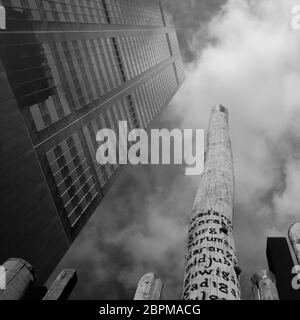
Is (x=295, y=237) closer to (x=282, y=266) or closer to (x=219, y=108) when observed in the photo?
(x=282, y=266)

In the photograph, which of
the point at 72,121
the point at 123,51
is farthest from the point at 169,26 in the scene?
the point at 72,121

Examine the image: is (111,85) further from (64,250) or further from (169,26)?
(169,26)

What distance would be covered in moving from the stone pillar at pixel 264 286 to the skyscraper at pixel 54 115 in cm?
3027

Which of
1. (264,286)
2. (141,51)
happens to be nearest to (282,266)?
(264,286)

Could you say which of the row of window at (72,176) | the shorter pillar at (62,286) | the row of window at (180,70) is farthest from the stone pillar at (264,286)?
the row of window at (180,70)

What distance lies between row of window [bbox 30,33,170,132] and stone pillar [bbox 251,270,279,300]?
37.4 m

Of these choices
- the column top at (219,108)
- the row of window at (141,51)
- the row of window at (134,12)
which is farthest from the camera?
→ the row of window at (141,51)

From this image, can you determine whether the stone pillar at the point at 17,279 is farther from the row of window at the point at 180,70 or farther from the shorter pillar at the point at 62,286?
the row of window at the point at 180,70

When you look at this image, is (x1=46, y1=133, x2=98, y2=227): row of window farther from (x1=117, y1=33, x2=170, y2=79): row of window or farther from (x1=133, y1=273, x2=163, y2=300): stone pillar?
(x1=133, y1=273, x2=163, y2=300): stone pillar

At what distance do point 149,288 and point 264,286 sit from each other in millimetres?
2633

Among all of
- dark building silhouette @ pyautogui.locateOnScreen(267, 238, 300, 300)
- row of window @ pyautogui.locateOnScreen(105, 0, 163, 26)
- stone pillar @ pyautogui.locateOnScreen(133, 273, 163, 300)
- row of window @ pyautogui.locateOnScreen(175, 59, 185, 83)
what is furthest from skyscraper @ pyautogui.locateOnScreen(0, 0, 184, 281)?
row of window @ pyautogui.locateOnScreen(175, 59, 185, 83)

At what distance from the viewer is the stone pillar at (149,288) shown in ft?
28.6

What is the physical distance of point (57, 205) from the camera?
4697 centimetres
